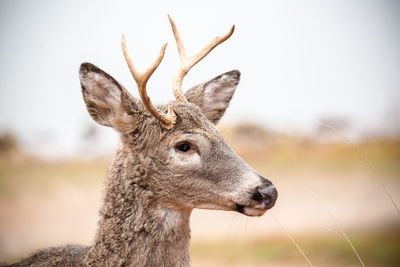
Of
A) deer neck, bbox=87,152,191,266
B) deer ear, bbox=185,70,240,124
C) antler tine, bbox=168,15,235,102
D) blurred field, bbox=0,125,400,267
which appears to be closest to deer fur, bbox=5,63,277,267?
deer neck, bbox=87,152,191,266

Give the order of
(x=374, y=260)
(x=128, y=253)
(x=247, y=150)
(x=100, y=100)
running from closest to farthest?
(x=128, y=253) → (x=100, y=100) → (x=374, y=260) → (x=247, y=150)

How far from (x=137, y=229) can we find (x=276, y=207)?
567cm

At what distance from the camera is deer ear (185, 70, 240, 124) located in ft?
18.1

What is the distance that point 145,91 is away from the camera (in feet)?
14.7

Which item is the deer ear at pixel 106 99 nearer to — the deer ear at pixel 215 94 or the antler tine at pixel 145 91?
the antler tine at pixel 145 91

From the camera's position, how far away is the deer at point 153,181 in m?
4.32

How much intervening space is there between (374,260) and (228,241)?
4.99m

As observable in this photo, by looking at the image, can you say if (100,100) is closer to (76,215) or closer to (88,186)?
(76,215)

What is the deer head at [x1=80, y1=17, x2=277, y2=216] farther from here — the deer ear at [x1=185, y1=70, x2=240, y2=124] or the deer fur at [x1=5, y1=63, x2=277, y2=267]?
the deer ear at [x1=185, y1=70, x2=240, y2=124]

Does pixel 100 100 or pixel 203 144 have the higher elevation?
pixel 100 100

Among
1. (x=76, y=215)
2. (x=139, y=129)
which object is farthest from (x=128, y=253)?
(x=76, y=215)

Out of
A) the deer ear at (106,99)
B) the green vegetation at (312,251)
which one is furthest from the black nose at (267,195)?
the green vegetation at (312,251)

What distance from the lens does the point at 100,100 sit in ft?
15.1

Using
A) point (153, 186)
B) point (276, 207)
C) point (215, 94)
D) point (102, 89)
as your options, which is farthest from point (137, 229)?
point (276, 207)
